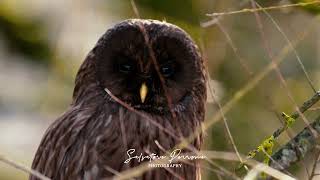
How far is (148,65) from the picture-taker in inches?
251

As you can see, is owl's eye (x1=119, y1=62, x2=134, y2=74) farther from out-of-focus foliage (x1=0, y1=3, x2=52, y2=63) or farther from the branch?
out-of-focus foliage (x1=0, y1=3, x2=52, y2=63)

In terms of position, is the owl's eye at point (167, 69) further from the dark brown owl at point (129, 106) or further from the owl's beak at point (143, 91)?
the owl's beak at point (143, 91)

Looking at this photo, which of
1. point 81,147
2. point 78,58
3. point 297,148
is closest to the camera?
point 297,148

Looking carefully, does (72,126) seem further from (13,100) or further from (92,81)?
(13,100)

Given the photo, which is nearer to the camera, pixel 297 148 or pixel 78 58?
pixel 297 148

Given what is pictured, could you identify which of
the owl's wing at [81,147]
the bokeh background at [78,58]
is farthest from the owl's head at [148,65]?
the bokeh background at [78,58]

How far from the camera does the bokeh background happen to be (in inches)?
348

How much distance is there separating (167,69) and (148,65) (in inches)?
5.7

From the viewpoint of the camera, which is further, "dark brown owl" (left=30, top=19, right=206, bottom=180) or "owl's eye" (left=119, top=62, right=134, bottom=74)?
"owl's eye" (left=119, top=62, right=134, bottom=74)

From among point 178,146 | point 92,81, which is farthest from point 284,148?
point 92,81

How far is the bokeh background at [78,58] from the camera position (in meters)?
8.84

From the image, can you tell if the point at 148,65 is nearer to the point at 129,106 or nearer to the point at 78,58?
the point at 129,106

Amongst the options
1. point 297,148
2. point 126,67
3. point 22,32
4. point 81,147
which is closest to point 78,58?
point 22,32

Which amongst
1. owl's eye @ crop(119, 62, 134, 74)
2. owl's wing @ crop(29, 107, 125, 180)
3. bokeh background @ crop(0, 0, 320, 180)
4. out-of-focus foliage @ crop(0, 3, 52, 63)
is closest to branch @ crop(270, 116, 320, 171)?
owl's wing @ crop(29, 107, 125, 180)
